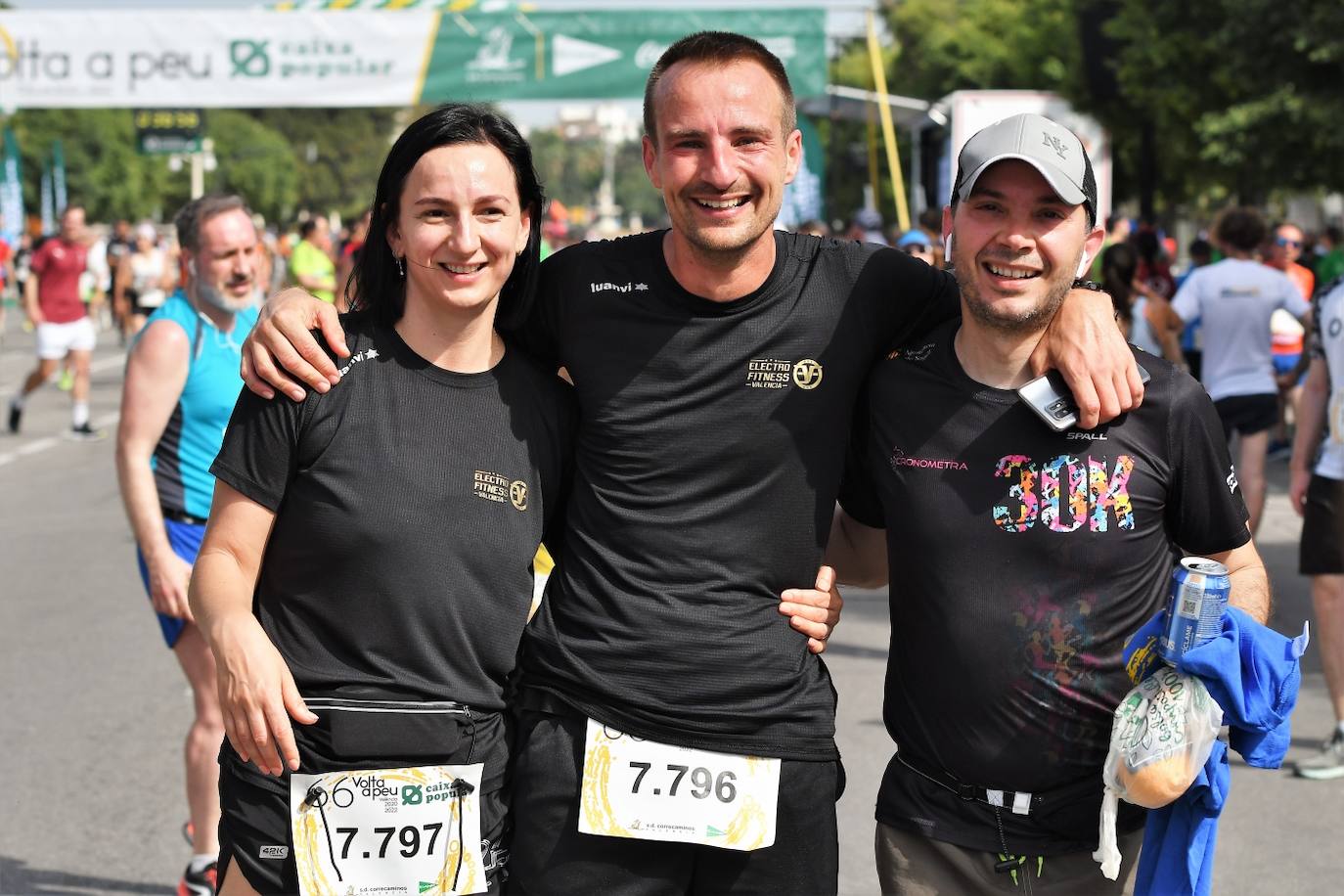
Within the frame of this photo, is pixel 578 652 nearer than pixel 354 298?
Yes

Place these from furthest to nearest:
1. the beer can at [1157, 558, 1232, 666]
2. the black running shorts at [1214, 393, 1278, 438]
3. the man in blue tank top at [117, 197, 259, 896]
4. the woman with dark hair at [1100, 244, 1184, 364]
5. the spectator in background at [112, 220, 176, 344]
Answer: the spectator in background at [112, 220, 176, 344] → the woman with dark hair at [1100, 244, 1184, 364] → the black running shorts at [1214, 393, 1278, 438] → the man in blue tank top at [117, 197, 259, 896] → the beer can at [1157, 558, 1232, 666]

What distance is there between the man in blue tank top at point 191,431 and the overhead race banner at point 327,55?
14016 millimetres

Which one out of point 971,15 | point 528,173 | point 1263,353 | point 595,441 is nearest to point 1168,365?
point 595,441

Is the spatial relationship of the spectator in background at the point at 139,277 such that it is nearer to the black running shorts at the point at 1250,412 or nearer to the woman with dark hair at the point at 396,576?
the black running shorts at the point at 1250,412

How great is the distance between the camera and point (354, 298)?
340 centimetres

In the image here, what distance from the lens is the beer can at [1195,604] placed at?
110 inches

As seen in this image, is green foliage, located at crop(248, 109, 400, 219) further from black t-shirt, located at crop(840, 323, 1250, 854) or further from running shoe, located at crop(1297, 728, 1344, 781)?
black t-shirt, located at crop(840, 323, 1250, 854)

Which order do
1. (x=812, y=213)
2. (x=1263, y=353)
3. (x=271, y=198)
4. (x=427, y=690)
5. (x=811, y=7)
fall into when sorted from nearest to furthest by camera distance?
(x=427, y=690), (x=1263, y=353), (x=811, y=7), (x=812, y=213), (x=271, y=198)

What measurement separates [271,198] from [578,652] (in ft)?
325

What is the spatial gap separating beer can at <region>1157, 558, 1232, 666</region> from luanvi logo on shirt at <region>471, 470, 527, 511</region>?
4.00ft

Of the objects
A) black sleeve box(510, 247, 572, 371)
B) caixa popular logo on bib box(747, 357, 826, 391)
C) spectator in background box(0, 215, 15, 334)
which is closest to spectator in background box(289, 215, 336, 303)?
black sleeve box(510, 247, 572, 371)

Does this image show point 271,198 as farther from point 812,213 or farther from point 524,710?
point 524,710

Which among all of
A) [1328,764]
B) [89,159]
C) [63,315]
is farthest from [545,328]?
[89,159]

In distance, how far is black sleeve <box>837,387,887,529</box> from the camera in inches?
131
